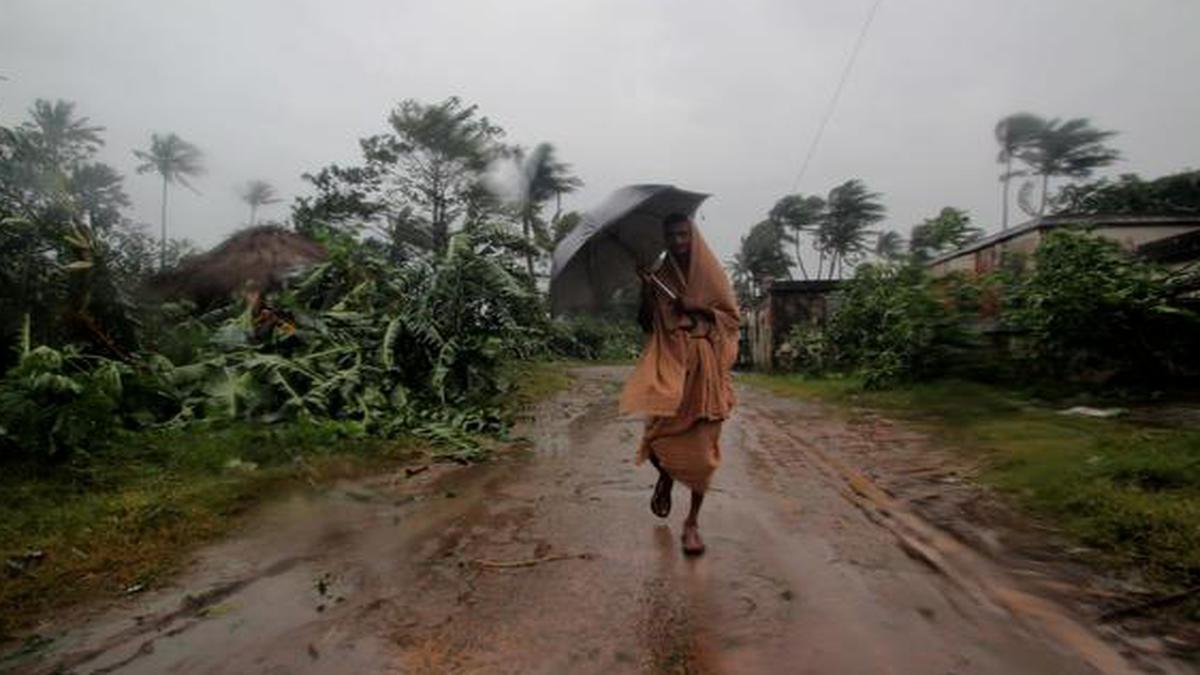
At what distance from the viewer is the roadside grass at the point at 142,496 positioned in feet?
12.2

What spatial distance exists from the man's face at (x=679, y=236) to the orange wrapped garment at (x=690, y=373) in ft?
0.11

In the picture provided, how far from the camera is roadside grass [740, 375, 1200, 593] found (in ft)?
12.8

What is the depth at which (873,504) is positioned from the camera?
5.27m

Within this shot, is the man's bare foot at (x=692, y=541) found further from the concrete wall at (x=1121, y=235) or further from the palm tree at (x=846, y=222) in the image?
the palm tree at (x=846, y=222)

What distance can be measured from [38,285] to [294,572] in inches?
172

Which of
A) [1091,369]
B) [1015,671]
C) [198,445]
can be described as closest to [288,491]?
[198,445]

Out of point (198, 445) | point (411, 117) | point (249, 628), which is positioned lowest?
point (249, 628)

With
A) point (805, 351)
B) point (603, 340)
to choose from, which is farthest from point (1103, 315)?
point (603, 340)

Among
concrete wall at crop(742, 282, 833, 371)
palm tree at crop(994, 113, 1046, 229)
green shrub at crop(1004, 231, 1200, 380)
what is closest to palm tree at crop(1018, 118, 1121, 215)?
palm tree at crop(994, 113, 1046, 229)

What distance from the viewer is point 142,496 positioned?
15.9 ft

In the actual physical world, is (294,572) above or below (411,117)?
below

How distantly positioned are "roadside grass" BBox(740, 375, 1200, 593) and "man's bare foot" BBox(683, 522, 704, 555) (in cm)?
194

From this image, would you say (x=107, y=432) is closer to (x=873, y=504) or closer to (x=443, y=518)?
(x=443, y=518)

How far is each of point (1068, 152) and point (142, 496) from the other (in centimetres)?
4003
